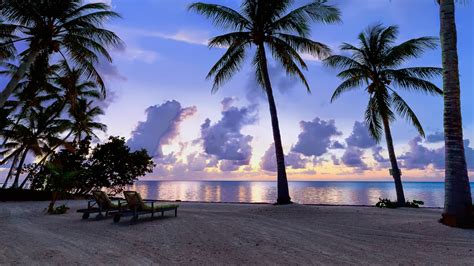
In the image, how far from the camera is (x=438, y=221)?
32.2ft

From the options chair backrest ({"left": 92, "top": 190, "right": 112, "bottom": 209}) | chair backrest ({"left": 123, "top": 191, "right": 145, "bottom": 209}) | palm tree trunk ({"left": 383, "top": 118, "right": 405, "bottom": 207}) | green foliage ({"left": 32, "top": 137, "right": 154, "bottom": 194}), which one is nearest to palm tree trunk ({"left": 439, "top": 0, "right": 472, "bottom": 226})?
palm tree trunk ({"left": 383, "top": 118, "right": 405, "bottom": 207})

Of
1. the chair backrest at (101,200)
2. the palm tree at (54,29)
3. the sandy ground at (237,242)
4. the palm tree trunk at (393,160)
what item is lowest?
the sandy ground at (237,242)

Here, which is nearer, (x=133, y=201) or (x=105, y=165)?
(x=133, y=201)

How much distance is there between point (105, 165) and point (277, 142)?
16140 millimetres

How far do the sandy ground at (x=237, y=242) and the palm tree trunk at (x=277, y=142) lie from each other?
520cm

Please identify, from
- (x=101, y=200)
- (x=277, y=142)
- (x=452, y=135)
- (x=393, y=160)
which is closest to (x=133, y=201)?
(x=101, y=200)

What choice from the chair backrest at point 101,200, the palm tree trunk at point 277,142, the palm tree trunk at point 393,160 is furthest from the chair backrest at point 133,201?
the palm tree trunk at point 393,160

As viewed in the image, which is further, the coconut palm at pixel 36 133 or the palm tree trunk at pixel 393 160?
the coconut palm at pixel 36 133

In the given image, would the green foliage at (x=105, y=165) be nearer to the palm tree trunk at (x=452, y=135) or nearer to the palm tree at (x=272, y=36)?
the palm tree at (x=272, y=36)

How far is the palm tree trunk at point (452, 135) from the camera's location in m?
9.23

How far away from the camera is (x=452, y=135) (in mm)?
9609

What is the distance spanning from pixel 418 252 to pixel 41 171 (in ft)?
93.4

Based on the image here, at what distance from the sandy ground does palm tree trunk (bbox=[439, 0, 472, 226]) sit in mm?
756

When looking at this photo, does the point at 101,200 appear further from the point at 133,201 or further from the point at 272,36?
the point at 272,36
